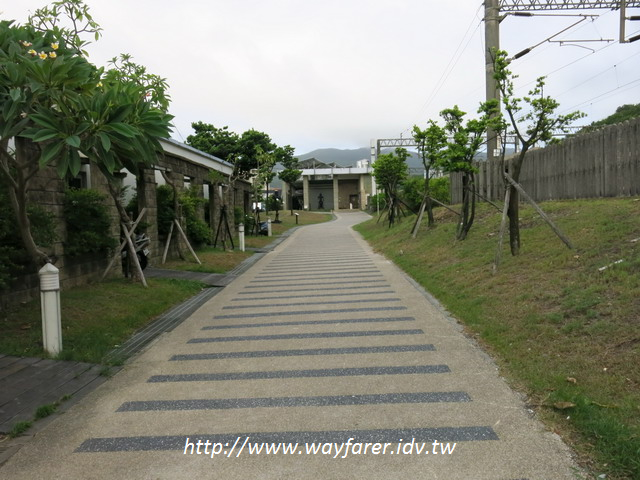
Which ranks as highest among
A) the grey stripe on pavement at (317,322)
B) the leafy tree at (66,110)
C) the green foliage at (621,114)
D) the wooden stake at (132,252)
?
the green foliage at (621,114)

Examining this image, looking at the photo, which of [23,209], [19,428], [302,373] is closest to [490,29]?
[302,373]

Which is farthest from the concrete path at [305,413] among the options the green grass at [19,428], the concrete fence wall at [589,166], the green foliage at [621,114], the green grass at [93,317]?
the green foliage at [621,114]

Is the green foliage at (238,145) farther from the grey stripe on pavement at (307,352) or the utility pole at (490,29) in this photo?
the grey stripe on pavement at (307,352)

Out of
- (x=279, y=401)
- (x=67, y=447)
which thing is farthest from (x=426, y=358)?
(x=67, y=447)

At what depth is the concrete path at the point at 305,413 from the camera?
3305 millimetres

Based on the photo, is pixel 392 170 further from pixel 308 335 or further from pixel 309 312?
pixel 308 335

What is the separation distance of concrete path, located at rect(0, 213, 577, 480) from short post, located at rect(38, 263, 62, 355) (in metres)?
0.90

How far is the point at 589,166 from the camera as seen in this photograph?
12797 millimetres

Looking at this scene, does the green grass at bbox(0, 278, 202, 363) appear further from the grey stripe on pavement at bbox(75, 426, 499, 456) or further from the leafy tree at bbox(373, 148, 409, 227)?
the leafy tree at bbox(373, 148, 409, 227)

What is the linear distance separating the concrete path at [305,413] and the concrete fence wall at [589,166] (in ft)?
20.3

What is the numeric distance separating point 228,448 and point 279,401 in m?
0.89

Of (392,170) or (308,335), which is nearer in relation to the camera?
(308,335)

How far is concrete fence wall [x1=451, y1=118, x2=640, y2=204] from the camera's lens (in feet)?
36.9

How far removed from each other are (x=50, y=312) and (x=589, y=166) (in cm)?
1242
